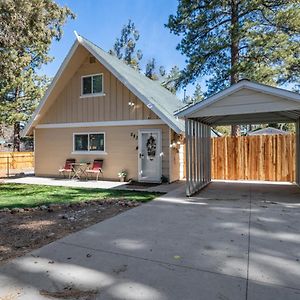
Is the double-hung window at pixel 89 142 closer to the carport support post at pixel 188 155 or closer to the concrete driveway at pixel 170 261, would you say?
the carport support post at pixel 188 155

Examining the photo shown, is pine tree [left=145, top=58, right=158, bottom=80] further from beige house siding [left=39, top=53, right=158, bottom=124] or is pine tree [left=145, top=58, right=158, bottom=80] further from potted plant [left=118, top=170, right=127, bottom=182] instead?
potted plant [left=118, top=170, right=127, bottom=182]

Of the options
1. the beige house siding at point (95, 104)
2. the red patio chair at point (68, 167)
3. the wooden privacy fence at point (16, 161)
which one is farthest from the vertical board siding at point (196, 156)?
the wooden privacy fence at point (16, 161)

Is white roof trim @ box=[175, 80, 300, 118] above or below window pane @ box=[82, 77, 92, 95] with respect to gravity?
below

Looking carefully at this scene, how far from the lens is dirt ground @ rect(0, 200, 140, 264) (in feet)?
14.8

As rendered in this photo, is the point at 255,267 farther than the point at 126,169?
No

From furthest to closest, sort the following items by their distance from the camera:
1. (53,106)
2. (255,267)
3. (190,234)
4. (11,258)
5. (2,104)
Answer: (2,104), (53,106), (190,234), (11,258), (255,267)

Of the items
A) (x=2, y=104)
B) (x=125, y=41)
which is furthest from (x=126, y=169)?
(x=125, y=41)

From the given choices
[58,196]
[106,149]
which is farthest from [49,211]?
[106,149]

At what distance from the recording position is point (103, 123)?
13.1 meters

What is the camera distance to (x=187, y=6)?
15.9 metres

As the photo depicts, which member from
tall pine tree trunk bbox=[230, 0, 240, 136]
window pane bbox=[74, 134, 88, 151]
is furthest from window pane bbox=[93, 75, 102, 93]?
tall pine tree trunk bbox=[230, 0, 240, 136]

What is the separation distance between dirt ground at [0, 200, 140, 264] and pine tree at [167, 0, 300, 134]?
1092 centimetres

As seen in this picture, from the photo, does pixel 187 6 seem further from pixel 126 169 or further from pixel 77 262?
pixel 77 262

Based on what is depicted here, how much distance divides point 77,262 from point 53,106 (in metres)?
11.9
